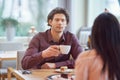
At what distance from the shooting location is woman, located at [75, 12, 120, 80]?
1.47 metres

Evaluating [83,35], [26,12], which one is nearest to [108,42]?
[83,35]

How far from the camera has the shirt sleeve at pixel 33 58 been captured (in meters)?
2.51

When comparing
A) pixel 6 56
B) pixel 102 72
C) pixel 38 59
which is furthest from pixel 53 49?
pixel 6 56

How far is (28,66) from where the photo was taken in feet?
8.44

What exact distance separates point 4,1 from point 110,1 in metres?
2.03

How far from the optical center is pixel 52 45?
2.71 m

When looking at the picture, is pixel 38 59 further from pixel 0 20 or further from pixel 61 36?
pixel 0 20

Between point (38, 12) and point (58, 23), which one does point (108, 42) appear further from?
point (38, 12)

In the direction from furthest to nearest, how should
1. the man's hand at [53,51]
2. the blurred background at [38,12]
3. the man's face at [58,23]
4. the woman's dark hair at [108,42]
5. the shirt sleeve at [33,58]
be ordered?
the blurred background at [38,12], the man's face at [58,23], the shirt sleeve at [33,58], the man's hand at [53,51], the woman's dark hair at [108,42]

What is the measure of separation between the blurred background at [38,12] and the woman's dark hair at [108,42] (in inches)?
153

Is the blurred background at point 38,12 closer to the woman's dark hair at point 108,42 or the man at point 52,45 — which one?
the man at point 52,45

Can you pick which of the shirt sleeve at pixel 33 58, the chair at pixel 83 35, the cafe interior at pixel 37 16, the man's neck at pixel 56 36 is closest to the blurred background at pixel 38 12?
the cafe interior at pixel 37 16

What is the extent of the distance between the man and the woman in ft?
3.42

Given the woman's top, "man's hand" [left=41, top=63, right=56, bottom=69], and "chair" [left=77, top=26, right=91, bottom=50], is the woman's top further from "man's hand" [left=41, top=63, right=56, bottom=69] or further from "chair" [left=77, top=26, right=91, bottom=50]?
"chair" [left=77, top=26, right=91, bottom=50]
